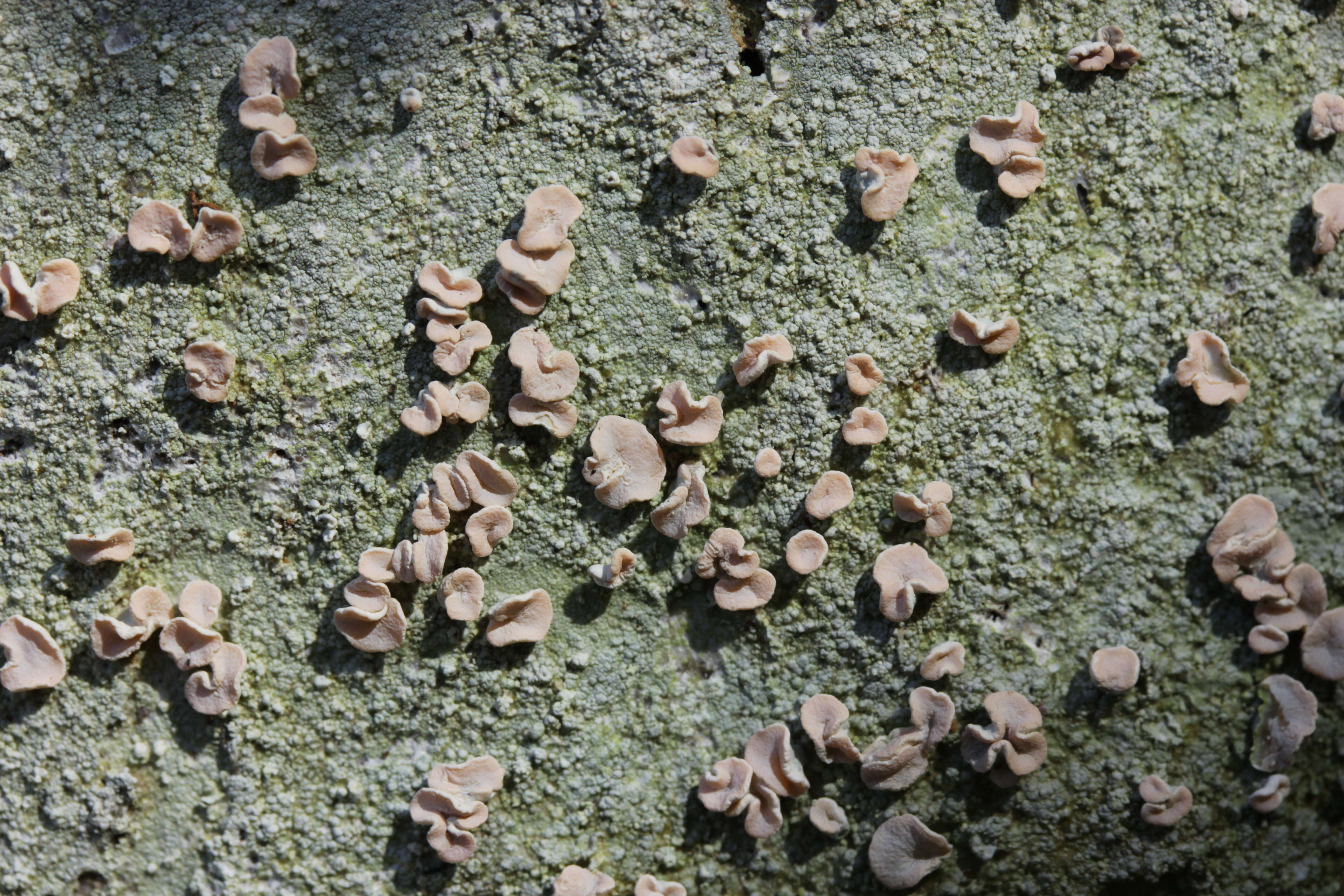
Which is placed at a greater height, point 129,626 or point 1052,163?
point 1052,163

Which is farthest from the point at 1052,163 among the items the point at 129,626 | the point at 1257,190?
the point at 129,626

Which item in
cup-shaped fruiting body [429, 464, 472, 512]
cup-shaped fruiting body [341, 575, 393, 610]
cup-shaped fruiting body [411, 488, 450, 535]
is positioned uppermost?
cup-shaped fruiting body [429, 464, 472, 512]

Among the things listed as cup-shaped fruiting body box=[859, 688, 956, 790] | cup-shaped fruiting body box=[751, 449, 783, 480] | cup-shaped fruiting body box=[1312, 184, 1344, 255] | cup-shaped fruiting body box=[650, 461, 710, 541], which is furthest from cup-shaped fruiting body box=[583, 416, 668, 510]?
cup-shaped fruiting body box=[1312, 184, 1344, 255]

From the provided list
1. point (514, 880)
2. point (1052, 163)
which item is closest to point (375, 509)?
point (514, 880)

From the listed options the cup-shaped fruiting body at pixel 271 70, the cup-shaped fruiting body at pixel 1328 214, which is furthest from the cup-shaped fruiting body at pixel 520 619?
the cup-shaped fruiting body at pixel 1328 214

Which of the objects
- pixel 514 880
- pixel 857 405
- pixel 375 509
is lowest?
pixel 514 880

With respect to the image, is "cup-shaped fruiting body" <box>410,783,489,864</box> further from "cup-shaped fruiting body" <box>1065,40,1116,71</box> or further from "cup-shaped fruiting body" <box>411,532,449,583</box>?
"cup-shaped fruiting body" <box>1065,40,1116,71</box>

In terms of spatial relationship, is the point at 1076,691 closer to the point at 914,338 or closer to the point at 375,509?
the point at 914,338

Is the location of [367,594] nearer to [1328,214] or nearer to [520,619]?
[520,619]
